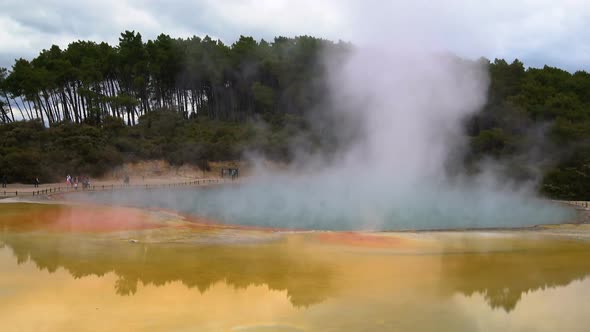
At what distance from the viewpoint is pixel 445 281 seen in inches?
440

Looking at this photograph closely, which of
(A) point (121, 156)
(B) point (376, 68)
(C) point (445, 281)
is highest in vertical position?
(B) point (376, 68)

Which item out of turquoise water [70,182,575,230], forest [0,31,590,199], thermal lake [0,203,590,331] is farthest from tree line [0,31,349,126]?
thermal lake [0,203,590,331]

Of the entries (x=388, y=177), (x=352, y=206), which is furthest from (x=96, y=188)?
(x=388, y=177)

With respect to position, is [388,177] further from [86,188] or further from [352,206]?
[86,188]

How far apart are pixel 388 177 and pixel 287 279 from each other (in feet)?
90.2

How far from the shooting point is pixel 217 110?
57.2 metres

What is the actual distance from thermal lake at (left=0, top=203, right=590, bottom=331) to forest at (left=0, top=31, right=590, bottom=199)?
19600 millimetres

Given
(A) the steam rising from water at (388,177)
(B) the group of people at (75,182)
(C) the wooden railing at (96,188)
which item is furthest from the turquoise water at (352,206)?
(B) the group of people at (75,182)

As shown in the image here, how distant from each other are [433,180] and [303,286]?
2912cm

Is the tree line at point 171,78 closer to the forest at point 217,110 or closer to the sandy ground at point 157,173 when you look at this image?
the forest at point 217,110

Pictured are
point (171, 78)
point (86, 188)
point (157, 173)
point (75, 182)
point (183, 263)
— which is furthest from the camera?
point (171, 78)

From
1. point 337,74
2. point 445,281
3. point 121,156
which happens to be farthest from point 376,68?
point 445,281

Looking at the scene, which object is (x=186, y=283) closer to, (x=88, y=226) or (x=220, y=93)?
(x=88, y=226)

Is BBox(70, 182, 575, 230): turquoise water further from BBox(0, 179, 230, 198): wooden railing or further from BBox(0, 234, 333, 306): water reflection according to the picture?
BBox(0, 234, 333, 306): water reflection
